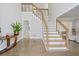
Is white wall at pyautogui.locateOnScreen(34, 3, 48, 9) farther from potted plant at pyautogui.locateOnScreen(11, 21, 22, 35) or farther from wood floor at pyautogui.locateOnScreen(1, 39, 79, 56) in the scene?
wood floor at pyautogui.locateOnScreen(1, 39, 79, 56)

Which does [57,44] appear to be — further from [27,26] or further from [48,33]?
[27,26]

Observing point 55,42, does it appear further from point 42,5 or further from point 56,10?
point 42,5

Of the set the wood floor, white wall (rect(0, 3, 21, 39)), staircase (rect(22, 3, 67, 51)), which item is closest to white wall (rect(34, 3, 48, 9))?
staircase (rect(22, 3, 67, 51))

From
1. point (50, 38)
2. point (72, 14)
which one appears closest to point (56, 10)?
point (72, 14)

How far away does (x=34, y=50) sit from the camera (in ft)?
9.54

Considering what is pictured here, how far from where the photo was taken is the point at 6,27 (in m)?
2.87

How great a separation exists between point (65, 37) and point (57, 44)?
0.70 ft

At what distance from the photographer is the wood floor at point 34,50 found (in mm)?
2821

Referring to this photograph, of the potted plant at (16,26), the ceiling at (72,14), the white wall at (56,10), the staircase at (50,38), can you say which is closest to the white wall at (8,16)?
the potted plant at (16,26)

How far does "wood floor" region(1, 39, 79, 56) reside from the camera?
2.82 m

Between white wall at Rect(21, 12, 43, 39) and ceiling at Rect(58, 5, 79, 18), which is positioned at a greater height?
ceiling at Rect(58, 5, 79, 18)

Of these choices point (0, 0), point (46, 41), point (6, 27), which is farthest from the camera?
point (46, 41)

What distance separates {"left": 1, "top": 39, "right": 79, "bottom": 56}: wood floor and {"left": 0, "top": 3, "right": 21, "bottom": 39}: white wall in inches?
11.5

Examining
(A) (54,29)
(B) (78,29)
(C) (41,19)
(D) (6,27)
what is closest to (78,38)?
(B) (78,29)
